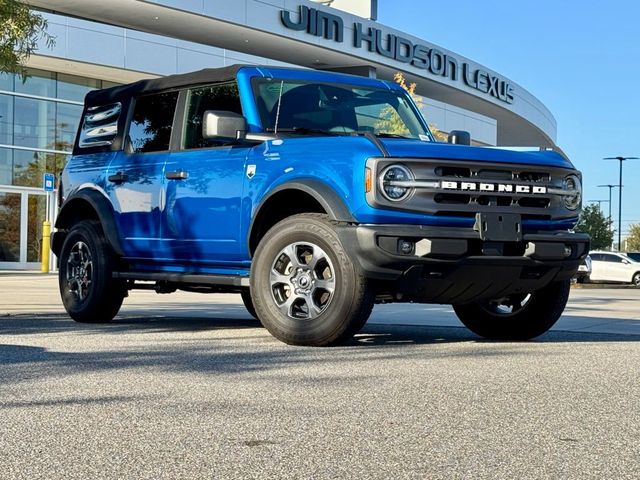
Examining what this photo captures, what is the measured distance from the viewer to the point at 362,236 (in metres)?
6.76

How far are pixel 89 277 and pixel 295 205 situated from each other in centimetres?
257

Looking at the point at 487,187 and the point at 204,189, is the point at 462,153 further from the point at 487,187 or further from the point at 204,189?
the point at 204,189

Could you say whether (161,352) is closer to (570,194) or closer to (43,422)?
(43,422)

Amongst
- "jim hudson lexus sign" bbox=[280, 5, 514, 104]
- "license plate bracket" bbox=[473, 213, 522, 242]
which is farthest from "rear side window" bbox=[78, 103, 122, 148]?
"jim hudson lexus sign" bbox=[280, 5, 514, 104]

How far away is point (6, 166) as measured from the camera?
101 feet

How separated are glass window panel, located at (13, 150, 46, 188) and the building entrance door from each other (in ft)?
0.83

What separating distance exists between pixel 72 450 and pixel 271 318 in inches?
142

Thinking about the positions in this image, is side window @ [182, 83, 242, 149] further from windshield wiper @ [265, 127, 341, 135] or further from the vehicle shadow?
the vehicle shadow

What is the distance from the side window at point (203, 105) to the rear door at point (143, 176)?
216 mm

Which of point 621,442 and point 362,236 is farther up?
point 362,236

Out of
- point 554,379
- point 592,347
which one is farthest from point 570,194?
point 554,379

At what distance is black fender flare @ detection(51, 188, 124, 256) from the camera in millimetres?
8961

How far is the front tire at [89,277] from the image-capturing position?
9.05 m

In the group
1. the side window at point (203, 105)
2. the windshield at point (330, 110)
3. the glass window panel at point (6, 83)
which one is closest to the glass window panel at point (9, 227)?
the glass window panel at point (6, 83)
